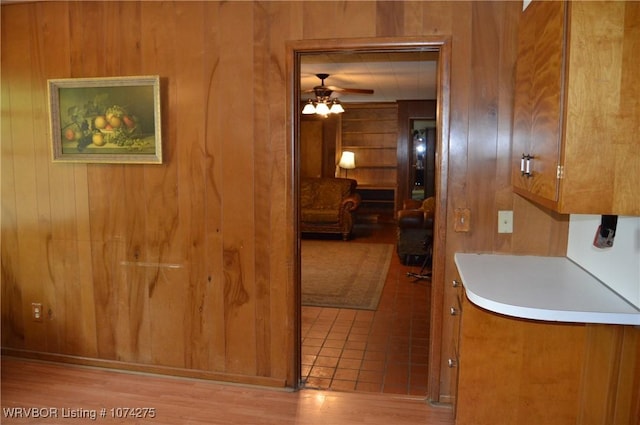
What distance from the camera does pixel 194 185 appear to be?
2.88 meters

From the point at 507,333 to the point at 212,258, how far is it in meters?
1.71

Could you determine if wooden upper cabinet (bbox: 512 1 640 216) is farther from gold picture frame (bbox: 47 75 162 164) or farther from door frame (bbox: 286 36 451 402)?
gold picture frame (bbox: 47 75 162 164)

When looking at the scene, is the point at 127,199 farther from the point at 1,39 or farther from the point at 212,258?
the point at 1,39

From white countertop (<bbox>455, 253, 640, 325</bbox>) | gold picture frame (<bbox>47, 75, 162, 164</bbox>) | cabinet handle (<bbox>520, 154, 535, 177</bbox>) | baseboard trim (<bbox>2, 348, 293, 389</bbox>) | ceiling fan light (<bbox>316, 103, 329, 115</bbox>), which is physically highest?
ceiling fan light (<bbox>316, 103, 329, 115</bbox>)

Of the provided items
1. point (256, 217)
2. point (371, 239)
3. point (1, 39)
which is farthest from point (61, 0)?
point (371, 239)

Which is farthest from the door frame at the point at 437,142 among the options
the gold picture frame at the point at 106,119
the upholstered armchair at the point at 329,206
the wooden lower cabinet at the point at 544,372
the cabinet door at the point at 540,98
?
the upholstered armchair at the point at 329,206

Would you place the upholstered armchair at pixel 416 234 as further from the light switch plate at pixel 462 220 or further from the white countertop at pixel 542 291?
the white countertop at pixel 542 291

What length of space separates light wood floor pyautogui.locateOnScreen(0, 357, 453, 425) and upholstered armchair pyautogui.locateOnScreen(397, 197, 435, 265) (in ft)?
9.69

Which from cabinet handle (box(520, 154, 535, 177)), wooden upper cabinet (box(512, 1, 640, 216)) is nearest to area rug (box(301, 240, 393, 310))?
cabinet handle (box(520, 154, 535, 177))

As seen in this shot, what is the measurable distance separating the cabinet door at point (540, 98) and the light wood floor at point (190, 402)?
55.6 inches

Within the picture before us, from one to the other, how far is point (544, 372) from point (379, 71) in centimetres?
438

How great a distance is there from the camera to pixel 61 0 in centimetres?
293

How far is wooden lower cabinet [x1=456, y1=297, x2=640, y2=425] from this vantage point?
180cm

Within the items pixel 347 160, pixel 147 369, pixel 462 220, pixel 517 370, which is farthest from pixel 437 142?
pixel 347 160
